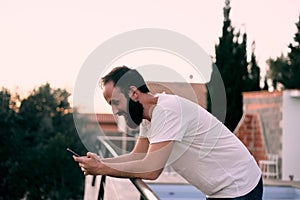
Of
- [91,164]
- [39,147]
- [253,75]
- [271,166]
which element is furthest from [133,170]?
[39,147]

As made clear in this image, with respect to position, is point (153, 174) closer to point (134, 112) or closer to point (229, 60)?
point (134, 112)

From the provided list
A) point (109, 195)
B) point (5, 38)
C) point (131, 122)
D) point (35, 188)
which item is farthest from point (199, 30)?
point (35, 188)

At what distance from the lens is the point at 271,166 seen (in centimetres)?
1153

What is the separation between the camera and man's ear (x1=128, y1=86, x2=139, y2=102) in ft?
7.51

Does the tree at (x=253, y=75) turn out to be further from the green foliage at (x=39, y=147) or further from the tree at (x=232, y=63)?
the green foliage at (x=39, y=147)

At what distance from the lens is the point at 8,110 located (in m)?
24.6

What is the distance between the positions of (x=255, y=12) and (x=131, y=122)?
12.6 metres

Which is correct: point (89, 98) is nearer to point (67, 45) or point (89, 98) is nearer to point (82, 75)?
point (82, 75)

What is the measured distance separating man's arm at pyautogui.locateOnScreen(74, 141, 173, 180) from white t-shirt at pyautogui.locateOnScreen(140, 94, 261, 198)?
0.13 ft

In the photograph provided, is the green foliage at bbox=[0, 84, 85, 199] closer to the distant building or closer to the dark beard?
the distant building

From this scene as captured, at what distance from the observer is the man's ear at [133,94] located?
2.29 metres

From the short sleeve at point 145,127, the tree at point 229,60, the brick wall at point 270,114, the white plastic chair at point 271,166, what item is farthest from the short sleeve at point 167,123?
the tree at point 229,60

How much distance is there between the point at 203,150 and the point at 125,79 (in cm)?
37

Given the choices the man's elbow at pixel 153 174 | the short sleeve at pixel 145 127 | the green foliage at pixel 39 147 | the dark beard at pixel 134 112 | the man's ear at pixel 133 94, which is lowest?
the green foliage at pixel 39 147
